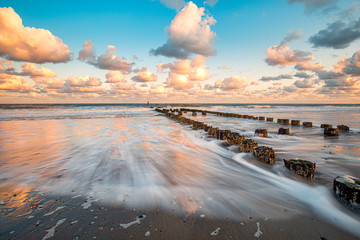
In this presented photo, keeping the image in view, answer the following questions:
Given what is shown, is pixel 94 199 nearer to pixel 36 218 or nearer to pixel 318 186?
pixel 36 218

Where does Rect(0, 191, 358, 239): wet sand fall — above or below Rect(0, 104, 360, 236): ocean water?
above

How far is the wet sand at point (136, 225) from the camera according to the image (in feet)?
5.82

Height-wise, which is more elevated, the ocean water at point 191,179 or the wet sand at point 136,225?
the wet sand at point 136,225

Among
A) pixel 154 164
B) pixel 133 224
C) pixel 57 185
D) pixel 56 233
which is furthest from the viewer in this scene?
pixel 154 164

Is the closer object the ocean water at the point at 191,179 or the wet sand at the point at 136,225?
the wet sand at the point at 136,225

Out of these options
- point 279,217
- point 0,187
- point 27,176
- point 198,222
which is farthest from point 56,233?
point 279,217

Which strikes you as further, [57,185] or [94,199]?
[57,185]

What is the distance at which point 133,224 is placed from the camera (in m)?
1.95

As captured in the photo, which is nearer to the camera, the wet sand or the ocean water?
the wet sand

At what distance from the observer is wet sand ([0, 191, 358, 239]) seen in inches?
69.9

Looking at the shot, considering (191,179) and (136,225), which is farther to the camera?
(191,179)

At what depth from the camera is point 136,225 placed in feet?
6.34

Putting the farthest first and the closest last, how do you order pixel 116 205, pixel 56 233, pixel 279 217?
pixel 116 205 < pixel 279 217 < pixel 56 233

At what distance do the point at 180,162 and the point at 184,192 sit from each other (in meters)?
1.62
